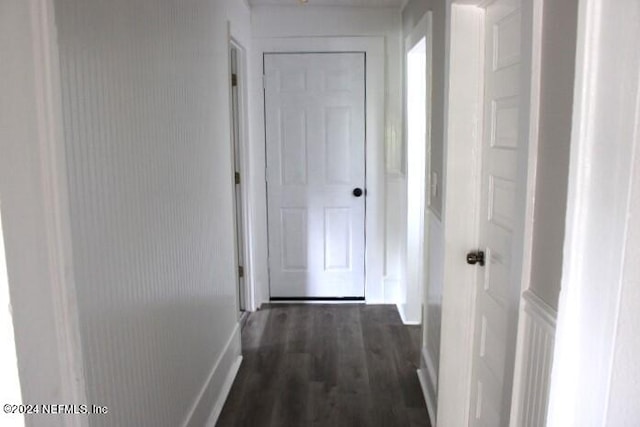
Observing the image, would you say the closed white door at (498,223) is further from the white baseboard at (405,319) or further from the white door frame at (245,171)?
the white door frame at (245,171)

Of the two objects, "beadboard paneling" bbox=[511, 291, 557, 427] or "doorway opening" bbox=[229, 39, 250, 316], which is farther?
"doorway opening" bbox=[229, 39, 250, 316]

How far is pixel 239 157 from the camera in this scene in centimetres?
385

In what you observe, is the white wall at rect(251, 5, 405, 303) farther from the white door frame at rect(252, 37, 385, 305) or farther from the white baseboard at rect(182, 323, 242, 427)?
the white baseboard at rect(182, 323, 242, 427)

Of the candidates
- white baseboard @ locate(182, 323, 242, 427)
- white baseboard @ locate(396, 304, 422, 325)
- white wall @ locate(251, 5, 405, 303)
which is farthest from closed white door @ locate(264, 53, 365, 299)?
white baseboard @ locate(182, 323, 242, 427)

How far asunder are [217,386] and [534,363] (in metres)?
1.82

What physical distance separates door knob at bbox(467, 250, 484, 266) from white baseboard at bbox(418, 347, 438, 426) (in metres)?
0.70

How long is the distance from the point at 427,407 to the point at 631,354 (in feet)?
7.36

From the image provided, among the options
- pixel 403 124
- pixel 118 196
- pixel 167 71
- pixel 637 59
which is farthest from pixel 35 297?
pixel 403 124

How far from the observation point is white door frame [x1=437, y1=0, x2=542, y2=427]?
2086 millimetres

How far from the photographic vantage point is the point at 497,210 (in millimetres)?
1926

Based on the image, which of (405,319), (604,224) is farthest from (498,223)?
(405,319)

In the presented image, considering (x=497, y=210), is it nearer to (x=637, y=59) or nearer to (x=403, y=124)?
(x=637, y=59)

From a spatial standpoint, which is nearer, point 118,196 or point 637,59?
point 637,59

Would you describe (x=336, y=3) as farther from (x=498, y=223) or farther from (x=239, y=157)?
(x=498, y=223)
